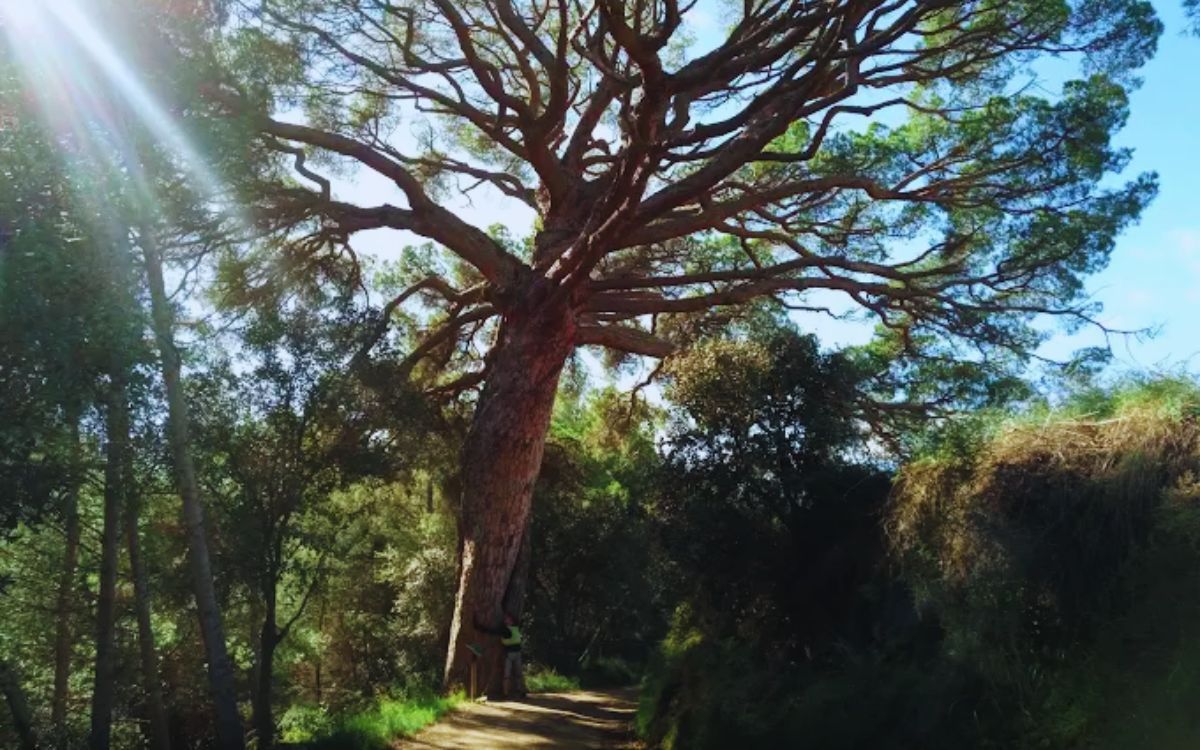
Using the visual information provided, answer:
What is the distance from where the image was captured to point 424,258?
65.6ft

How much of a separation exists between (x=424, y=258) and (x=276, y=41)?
7.54 metres

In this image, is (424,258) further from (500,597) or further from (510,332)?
(500,597)

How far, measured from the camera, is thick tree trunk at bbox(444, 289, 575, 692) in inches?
561

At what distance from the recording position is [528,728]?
11312 mm

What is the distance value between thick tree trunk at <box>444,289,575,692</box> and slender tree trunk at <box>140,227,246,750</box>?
5.38 metres

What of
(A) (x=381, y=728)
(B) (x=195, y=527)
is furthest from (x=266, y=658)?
(B) (x=195, y=527)

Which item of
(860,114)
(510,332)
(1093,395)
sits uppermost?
(860,114)

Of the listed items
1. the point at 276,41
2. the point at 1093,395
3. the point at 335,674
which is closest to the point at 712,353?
the point at 1093,395

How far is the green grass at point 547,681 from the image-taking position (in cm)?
2003

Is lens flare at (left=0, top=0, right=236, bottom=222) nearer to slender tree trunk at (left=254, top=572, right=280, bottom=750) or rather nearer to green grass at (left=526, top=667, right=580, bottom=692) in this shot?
slender tree trunk at (left=254, top=572, right=280, bottom=750)

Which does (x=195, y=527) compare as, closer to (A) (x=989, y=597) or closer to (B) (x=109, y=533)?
(B) (x=109, y=533)

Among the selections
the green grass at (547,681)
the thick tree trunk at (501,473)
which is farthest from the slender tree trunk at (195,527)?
the green grass at (547,681)

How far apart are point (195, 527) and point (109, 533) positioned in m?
1.08

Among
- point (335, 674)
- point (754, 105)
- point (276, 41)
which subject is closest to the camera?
point (754, 105)
